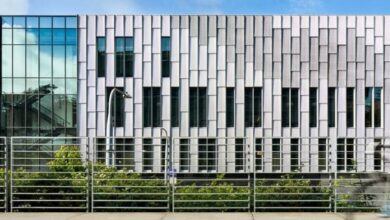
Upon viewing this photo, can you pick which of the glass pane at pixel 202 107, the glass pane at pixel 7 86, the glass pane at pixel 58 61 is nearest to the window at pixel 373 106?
the glass pane at pixel 202 107

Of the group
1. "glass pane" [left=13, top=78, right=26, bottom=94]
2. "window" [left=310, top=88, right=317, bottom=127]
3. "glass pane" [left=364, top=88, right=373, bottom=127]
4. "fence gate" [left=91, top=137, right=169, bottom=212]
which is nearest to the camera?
"fence gate" [left=91, top=137, right=169, bottom=212]

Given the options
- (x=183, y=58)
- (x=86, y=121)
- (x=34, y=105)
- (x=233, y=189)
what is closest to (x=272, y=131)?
(x=183, y=58)

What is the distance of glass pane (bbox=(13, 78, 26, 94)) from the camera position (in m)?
48.7

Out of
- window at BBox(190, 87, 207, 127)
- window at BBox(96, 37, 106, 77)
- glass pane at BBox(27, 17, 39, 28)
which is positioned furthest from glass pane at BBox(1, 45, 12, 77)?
window at BBox(190, 87, 207, 127)

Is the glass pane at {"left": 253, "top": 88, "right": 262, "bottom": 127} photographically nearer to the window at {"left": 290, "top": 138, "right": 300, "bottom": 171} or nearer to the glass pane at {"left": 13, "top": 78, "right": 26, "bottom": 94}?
the glass pane at {"left": 13, "top": 78, "right": 26, "bottom": 94}

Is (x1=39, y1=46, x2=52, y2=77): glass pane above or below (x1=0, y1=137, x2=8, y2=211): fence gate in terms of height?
above

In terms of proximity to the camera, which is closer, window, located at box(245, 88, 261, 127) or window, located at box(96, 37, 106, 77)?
window, located at box(245, 88, 261, 127)

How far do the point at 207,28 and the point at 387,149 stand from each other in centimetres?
4128

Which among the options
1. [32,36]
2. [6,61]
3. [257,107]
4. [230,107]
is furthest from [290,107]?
[6,61]

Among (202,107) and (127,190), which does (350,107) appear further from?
(127,190)

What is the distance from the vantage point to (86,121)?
4866 cm

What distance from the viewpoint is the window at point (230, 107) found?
48469 millimetres

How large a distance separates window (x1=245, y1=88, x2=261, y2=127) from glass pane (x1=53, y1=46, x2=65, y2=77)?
1523 centimetres

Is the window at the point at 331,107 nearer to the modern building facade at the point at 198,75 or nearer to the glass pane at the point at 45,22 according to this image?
the modern building facade at the point at 198,75
